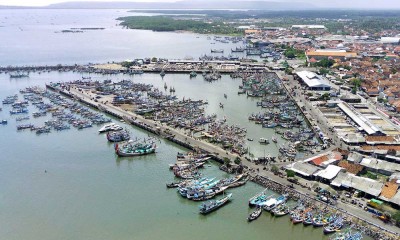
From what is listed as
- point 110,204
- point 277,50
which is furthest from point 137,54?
point 110,204

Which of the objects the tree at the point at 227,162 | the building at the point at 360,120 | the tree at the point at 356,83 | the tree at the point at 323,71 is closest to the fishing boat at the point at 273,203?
the tree at the point at 227,162

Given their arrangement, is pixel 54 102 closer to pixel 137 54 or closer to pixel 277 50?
pixel 137 54

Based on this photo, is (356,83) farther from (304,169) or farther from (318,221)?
(318,221)

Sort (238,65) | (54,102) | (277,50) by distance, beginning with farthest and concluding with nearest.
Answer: (277,50)
(238,65)
(54,102)

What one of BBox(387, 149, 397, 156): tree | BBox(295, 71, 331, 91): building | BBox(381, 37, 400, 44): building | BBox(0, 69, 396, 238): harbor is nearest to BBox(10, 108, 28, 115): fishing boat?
BBox(0, 69, 396, 238): harbor

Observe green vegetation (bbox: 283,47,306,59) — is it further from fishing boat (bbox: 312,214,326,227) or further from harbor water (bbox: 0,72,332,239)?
fishing boat (bbox: 312,214,326,227)

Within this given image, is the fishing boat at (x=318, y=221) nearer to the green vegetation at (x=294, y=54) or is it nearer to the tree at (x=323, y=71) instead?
the tree at (x=323, y=71)
